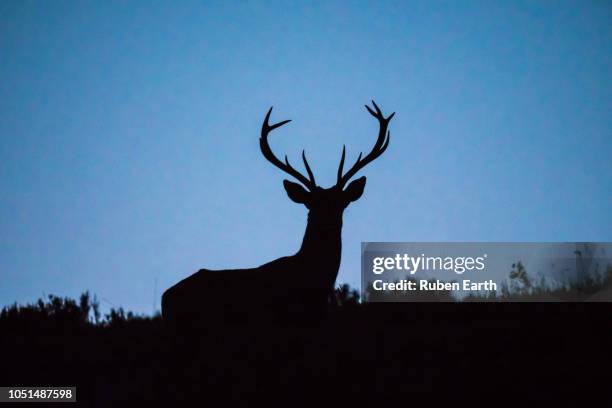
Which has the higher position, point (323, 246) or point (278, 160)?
point (278, 160)

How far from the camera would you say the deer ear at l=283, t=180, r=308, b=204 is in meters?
7.30

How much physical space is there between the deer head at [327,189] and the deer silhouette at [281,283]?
0.01 meters

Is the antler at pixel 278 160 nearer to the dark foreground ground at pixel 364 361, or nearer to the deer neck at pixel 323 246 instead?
the deer neck at pixel 323 246

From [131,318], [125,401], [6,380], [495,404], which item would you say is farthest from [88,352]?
[495,404]

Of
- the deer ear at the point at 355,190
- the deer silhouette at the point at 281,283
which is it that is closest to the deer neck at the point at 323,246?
the deer silhouette at the point at 281,283

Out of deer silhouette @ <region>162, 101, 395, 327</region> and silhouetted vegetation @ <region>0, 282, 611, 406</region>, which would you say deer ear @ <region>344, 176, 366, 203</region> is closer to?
deer silhouette @ <region>162, 101, 395, 327</region>

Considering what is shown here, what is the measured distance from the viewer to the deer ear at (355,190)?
7121 millimetres

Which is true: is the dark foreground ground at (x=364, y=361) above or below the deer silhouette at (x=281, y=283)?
below

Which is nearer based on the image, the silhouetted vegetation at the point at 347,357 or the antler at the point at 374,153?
the silhouetted vegetation at the point at 347,357

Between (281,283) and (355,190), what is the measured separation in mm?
1363

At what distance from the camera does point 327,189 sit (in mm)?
7055

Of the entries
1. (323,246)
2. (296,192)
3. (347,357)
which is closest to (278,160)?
(296,192)

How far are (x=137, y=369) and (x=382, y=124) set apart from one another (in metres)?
4.05

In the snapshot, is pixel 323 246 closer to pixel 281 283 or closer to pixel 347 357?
pixel 281 283
